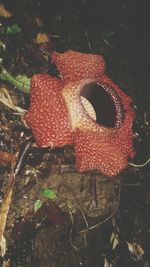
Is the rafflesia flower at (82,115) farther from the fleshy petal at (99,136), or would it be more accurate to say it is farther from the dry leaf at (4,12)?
the dry leaf at (4,12)

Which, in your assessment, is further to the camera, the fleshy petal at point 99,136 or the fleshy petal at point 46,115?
the fleshy petal at point 99,136

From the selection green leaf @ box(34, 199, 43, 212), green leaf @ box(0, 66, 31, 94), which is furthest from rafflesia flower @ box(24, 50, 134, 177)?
green leaf @ box(34, 199, 43, 212)

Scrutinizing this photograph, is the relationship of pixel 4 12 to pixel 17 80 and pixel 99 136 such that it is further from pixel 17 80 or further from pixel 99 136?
pixel 99 136

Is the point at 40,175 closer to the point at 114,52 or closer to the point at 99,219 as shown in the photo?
the point at 99,219

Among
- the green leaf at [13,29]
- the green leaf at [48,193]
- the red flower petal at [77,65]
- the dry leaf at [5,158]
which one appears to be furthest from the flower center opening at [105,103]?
the dry leaf at [5,158]

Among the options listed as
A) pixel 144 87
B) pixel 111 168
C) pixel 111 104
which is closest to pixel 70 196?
pixel 111 168

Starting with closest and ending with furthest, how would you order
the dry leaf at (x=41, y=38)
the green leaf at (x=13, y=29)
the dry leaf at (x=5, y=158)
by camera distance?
the dry leaf at (x=5, y=158) → the green leaf at (x=13, y=29) → the dry leaf at (x=41, y=38)

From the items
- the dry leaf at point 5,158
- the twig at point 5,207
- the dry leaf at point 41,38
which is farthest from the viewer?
the dry leaf at point 41,38

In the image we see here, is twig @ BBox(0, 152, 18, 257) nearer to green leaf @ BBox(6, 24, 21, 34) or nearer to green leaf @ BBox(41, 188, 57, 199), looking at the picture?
green leaf @ BBox(41, 188, 57, 199)
